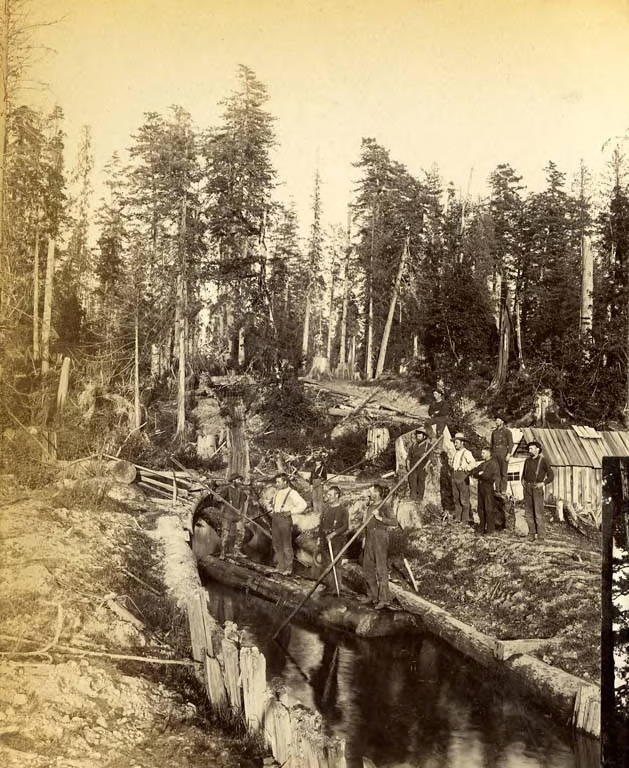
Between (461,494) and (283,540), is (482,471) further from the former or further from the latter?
(283,540)

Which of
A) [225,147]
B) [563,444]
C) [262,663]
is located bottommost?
[262,663]

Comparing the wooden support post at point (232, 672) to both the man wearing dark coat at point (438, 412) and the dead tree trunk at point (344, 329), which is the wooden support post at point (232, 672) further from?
the man wearing dark coat at point (438, 412)

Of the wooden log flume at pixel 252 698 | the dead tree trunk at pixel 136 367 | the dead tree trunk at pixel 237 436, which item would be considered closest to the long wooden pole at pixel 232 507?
the dead tree trunk at pixel 237 436

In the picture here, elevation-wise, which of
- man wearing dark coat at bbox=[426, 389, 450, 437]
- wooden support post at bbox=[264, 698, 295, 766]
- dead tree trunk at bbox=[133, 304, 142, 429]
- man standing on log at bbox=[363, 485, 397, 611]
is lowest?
wooden support post at bbox=[264, 698, 295, 766]

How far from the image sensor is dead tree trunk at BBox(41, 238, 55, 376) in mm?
4383

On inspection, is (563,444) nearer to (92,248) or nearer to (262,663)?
(262,663)

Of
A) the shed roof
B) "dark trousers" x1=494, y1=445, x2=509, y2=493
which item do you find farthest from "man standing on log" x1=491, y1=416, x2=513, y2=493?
the shed roof

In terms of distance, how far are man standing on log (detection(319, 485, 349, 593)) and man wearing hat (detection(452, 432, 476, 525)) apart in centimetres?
85

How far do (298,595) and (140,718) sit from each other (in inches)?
54.8

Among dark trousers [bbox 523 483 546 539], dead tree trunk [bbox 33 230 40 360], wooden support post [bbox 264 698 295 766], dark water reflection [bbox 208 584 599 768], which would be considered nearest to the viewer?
wooden support post [bbox 264 698 295 766]

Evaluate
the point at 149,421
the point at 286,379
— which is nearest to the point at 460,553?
the point at 286,379

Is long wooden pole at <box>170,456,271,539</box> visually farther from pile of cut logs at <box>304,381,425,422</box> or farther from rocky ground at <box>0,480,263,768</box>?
pile of cut logs at <box>304,381,425,422</box>

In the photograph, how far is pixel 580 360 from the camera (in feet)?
16.7

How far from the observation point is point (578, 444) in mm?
5074
